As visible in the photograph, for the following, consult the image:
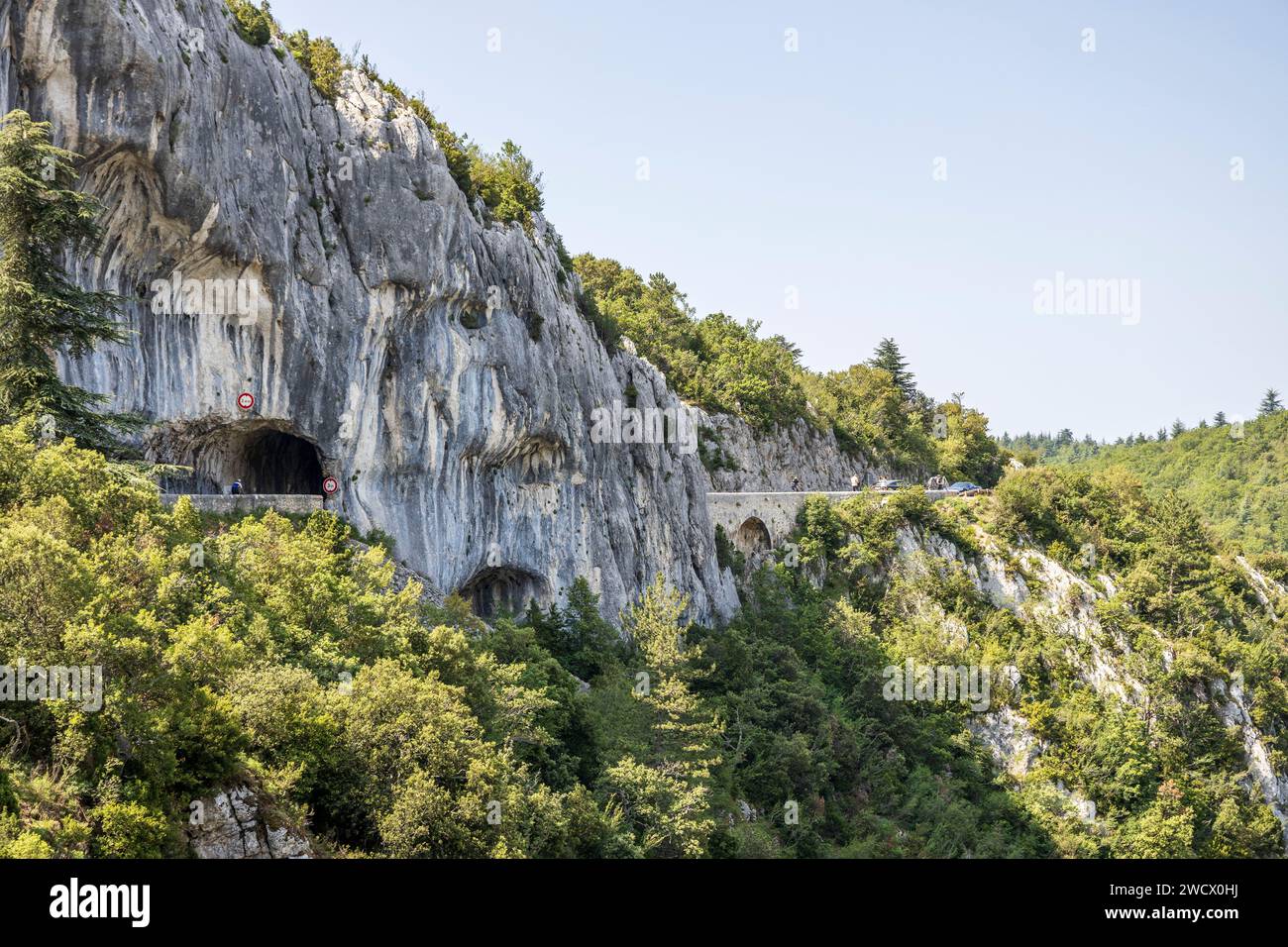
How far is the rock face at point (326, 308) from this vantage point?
27.3 meters

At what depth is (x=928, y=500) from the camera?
201 feet

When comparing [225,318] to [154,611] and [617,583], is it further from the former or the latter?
[617,583]

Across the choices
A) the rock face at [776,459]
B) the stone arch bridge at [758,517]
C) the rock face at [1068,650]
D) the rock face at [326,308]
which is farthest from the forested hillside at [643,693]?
the rock face at [776,459]

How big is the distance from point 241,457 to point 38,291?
1306 centimetres

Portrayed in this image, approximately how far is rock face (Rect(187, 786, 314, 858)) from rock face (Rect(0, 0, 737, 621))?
520 inches

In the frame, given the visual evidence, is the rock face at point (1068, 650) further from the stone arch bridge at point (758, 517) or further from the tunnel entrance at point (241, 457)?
the tunnel entrance at point (241, 457)

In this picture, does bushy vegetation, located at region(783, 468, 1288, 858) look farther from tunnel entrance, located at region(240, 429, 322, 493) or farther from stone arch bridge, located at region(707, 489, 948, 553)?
tunnel entrance, located at region(240, 429, 322, 493)

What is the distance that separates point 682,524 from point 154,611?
1370 inches

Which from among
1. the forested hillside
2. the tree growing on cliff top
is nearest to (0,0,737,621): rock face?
the tree growing on cliff top

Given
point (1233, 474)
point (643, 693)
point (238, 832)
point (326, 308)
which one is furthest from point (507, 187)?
point (1233, 474)

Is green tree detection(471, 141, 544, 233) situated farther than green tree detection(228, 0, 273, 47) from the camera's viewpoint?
Yes

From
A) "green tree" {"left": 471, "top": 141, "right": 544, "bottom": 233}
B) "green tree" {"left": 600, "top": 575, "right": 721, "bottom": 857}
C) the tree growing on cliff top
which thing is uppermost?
"green tree" {"left": 471, "top": 141, "right": 544, "bottom": 233}

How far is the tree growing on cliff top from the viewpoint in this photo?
22250mm
